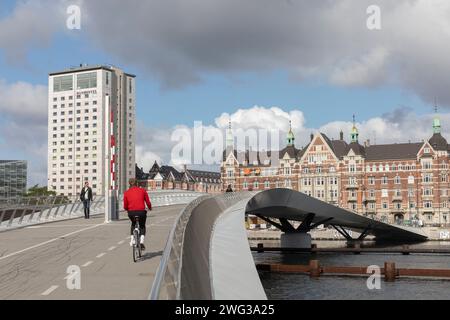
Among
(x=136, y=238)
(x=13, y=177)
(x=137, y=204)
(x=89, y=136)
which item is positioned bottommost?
(x=136, y=238)

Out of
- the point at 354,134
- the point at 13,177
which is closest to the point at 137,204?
the point at 354,134

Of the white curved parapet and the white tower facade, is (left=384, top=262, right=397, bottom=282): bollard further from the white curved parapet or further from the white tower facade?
the white tower facade

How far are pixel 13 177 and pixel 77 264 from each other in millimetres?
130455

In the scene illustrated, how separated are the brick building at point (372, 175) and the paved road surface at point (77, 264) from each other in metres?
103

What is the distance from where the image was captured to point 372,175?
13038 cm

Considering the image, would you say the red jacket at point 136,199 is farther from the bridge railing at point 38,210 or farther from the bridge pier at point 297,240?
the bridge pier at point 297,240

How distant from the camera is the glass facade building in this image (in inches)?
5219

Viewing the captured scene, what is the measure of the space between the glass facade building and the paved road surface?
11454cm

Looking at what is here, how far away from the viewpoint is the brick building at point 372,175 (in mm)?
122938

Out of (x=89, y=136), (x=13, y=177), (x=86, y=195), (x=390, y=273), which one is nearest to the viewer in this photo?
(x=390, y=273)

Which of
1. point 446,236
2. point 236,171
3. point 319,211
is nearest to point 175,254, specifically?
point 319,211

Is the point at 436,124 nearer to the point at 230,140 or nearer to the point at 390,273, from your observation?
the point at 230,140

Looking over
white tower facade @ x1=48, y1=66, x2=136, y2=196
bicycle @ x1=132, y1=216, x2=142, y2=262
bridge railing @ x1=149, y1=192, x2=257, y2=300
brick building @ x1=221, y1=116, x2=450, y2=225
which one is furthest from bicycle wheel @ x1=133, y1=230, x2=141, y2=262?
white tower facade @ x1=48, y1=66, x2=136, y2=196

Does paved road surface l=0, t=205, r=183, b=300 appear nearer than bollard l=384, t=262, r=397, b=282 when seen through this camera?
Yes
